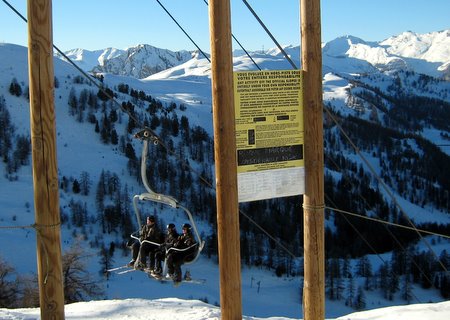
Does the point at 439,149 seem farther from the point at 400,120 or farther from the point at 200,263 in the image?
Answer: the point at 200,263

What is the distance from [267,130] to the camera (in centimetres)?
408

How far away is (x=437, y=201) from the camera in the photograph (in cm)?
10138

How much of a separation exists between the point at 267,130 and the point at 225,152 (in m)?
0.41

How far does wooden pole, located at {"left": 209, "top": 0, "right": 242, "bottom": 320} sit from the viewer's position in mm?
3910

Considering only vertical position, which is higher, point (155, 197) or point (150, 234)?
point (155, 197)

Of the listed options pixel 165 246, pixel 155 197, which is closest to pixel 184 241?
pixel 165 246

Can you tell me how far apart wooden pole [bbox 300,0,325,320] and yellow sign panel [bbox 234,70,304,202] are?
3.3 inches

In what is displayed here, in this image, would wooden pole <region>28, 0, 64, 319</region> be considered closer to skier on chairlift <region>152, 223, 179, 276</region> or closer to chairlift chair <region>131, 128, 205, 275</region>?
chairlift chair <region>131, 128, 205, 275</region>

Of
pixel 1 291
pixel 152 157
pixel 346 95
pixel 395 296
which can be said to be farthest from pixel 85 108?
pixel 346 95

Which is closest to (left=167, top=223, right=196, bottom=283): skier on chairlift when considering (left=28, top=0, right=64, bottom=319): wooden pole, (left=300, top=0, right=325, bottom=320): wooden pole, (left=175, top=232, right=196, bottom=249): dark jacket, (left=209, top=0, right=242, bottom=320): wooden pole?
(left=175, top=232, right=196, bottom=249): dark jacket

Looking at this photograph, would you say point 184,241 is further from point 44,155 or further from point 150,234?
point 44,155

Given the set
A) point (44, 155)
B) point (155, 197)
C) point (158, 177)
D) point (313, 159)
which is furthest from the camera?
point (158, 177)

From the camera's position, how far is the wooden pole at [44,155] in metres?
3.72

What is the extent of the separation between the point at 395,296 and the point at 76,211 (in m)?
41.1
